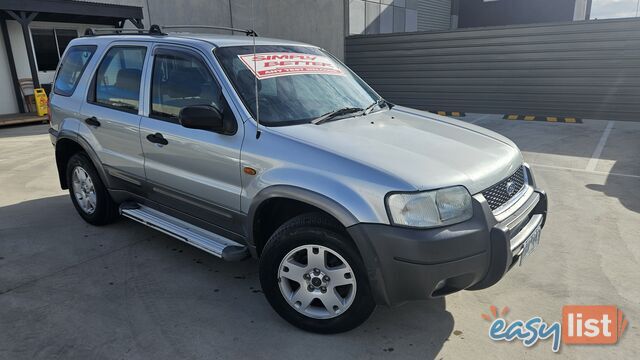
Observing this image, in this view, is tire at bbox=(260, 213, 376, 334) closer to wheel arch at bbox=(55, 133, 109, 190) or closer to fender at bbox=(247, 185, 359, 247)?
fender at bbox=(247, 185, 359, 247)

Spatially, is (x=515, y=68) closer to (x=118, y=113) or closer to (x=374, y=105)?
(x=374, y=105)

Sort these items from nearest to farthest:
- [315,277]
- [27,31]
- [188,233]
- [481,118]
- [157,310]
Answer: [315,277] → [157,310] → [188,233] → [27,31] → [481,118]

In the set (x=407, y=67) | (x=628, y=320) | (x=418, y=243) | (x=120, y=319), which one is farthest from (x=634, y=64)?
(x=120, y=319)

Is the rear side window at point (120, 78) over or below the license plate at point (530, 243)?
over

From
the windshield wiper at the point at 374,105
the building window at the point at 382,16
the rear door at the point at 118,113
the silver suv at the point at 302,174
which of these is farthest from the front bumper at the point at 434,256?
the building window at the point at 382,16

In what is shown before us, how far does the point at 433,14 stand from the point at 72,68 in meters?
20.8

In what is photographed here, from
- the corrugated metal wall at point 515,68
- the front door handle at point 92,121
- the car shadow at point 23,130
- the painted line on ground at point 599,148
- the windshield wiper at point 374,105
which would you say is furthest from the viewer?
the corrugated metal wall at point 515,68

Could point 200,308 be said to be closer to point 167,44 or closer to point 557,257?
point 167,44

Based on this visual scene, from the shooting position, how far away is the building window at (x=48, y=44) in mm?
13820

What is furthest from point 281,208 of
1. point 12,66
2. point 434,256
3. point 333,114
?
point 12,66

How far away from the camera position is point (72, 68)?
188 inches

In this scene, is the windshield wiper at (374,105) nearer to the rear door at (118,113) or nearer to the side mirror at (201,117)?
the side mirror at (201,117)

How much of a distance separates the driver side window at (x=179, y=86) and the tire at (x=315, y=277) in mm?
1072

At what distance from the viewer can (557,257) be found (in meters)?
4.05
